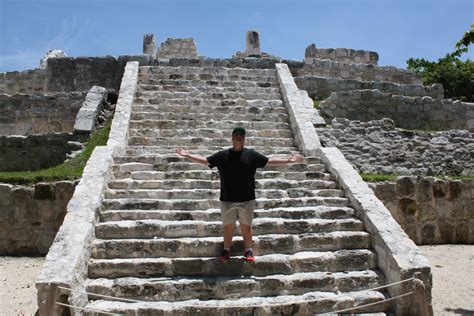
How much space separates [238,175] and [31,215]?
398cm

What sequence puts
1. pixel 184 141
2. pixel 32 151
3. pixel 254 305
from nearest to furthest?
1. pixel 254 305
2. pixel 184 141
3. pixel 32 151

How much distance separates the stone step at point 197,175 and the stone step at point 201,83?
4096 mm

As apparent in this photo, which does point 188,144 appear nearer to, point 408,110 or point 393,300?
point 393,300

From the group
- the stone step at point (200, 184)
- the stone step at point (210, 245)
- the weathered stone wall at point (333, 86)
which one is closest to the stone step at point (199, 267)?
the stone step at point (210, 245)

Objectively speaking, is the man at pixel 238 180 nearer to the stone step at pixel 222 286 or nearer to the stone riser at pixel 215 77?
the stone step at pixel 222 286

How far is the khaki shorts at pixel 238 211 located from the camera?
16.8 ft

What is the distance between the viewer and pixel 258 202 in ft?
21.3

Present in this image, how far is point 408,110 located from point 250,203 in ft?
24.4

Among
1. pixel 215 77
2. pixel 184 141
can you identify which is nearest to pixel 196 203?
pixel 184 141

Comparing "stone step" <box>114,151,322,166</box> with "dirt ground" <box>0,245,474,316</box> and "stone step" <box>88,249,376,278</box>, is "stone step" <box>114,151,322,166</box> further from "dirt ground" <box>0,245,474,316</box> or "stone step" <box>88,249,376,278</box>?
"stone step" <box>88,249,376,278</box>

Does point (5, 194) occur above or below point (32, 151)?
below

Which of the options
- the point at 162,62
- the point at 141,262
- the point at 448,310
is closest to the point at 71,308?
the point at 141,262

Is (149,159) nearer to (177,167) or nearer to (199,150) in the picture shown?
(177,167)

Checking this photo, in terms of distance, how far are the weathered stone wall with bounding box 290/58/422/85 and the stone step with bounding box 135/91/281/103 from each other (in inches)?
136
